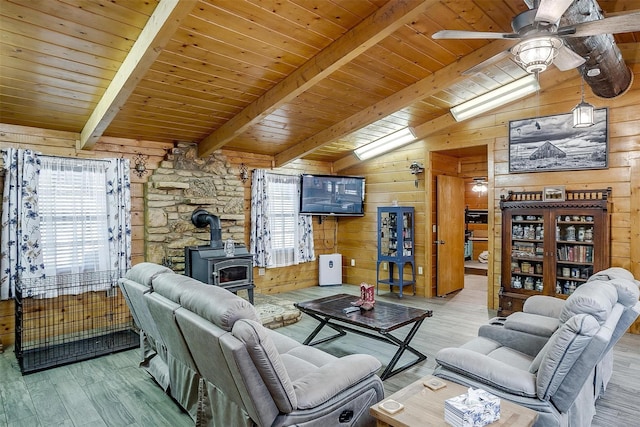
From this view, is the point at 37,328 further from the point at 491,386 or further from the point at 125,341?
the point at 491,386

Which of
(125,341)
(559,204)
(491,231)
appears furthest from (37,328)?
(559,204)

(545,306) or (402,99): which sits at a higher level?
(402,99)

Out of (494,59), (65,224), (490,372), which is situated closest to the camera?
(490,372)

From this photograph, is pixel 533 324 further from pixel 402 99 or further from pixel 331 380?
pixel 402 99

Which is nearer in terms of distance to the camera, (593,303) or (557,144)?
(593,303)

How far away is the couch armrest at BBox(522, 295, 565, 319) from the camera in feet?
10.4

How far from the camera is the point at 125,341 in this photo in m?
4.07

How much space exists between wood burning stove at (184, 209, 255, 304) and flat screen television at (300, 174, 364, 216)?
186 centimetres

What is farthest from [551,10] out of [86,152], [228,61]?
[86,152]

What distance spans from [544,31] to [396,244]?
433cm

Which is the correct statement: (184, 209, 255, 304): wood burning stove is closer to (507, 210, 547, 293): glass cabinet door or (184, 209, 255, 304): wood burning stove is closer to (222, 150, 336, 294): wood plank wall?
(222, 150, 336, 294): wood plank wall

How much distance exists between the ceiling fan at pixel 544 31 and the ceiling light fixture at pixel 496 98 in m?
2.59

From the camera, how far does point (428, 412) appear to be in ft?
5.72

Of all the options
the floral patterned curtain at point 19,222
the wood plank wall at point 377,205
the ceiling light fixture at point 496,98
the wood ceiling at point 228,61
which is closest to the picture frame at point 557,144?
the ceiling light fixture at point 496,98
